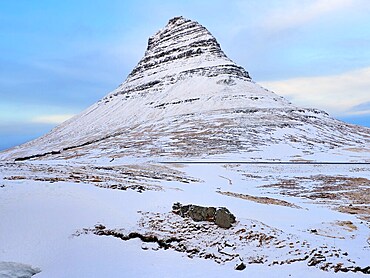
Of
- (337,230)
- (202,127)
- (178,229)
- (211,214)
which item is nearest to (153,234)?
(178,229)

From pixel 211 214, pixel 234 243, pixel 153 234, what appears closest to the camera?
pixel 234 243

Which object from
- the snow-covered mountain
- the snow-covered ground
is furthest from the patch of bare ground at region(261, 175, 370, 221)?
the snow-covered mountain

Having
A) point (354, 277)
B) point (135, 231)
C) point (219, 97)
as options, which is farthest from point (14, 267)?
point (219, 97)

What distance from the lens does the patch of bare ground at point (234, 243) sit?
11.8m

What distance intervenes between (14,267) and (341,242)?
1223 centimetres

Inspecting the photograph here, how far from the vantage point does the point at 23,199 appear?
51.3 feet

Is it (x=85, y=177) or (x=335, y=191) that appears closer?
(x=85, y=177)

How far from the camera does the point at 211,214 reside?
15.3 m

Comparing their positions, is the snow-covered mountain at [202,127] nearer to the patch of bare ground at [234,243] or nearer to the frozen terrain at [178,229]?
the frozen terrain at [178,229]

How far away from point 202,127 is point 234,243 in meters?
91.6

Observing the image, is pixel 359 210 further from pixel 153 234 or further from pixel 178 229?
pixel 153 234

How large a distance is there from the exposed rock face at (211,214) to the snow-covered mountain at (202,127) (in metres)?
49.8

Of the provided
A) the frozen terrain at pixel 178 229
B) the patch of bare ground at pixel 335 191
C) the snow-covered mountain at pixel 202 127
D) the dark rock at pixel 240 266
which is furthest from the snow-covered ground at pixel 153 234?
the snow-covered mountain at pixel 202 127

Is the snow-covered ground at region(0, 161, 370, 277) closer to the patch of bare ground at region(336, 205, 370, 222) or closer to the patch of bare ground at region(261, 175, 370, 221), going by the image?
the patch of bare ground at region(336, 205, 370, 222)
